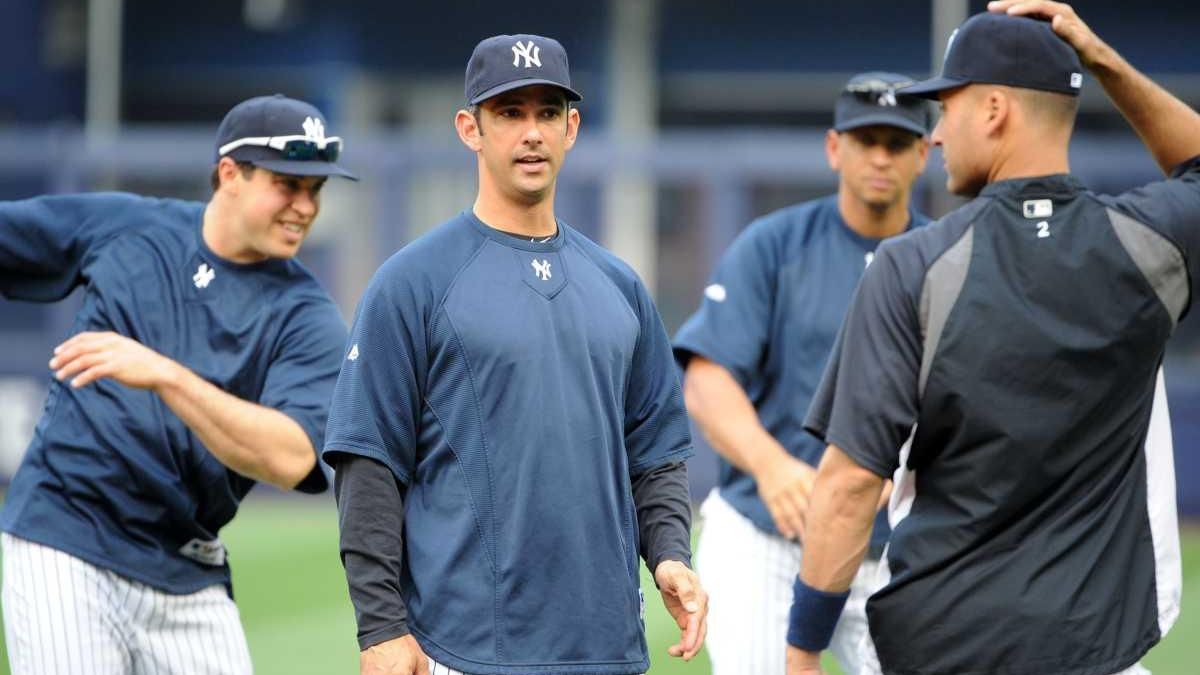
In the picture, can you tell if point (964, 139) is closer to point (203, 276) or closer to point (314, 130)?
point (314, 130)

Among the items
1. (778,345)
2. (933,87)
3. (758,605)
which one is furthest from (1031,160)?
(758,605)

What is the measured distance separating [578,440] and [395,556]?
1.55 feet

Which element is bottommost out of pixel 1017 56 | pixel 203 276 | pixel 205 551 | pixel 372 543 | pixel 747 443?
pixel 205 551

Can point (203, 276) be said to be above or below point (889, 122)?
below

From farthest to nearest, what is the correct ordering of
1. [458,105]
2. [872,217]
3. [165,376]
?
[458,105] < [872,217] < [165,376]

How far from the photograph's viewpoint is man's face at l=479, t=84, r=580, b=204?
378 centimetres

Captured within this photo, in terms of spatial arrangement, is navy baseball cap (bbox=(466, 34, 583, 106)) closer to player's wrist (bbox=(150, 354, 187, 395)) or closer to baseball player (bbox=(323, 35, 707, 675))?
baseball player (bbox=(323, 35, 707, 675))

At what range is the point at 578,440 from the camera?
3707 mm

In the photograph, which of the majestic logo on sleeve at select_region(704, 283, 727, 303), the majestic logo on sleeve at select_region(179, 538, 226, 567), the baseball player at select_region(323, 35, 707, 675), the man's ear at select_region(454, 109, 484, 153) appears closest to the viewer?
the baseball player at select_region(323, 35, 707, 675)

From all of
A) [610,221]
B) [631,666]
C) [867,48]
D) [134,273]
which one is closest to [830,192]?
[610,221]

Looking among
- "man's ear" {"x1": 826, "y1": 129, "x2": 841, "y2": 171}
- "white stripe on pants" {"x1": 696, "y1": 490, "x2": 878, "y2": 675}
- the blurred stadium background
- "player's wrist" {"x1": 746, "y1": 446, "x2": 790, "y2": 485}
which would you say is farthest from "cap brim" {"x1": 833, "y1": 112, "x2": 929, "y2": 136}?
the blurred stadium background

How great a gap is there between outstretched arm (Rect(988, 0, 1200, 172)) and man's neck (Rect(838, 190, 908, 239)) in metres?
1.62

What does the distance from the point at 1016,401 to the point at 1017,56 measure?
0.76 m

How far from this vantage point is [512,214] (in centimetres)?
385
